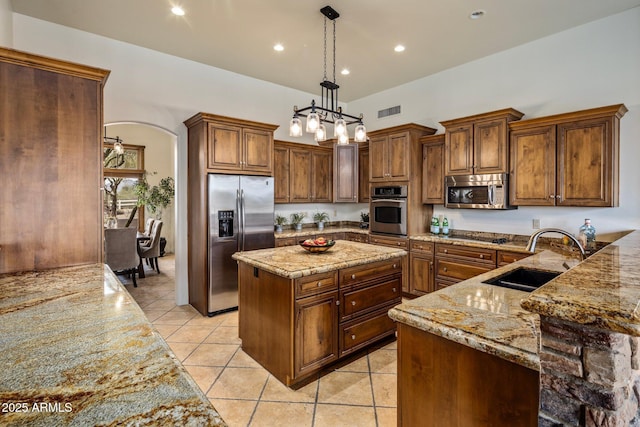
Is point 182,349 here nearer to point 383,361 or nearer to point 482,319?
point 383,361

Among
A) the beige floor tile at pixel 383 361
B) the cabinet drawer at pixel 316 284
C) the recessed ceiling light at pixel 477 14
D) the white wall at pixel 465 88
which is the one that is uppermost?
the recessed ceiling light at pixel 477 14

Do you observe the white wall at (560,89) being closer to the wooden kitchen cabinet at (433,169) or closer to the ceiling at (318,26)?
the ceiling at (318,26)

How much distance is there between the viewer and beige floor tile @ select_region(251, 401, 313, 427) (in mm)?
2146

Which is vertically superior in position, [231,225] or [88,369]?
[231,225]

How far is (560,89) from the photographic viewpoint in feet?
12.4

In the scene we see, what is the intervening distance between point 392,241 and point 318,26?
9.94ft

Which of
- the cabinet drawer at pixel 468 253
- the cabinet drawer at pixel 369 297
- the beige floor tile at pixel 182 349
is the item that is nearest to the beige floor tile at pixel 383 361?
the cabinet drawer at pixel 369 297

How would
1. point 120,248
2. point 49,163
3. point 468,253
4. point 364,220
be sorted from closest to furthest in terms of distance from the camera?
point 49,163, point 468,253, point 120,248, point 364,220

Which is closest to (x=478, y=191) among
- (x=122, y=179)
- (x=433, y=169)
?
(x=433, y=169)

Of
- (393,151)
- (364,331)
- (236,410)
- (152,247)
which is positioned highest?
(393,151)

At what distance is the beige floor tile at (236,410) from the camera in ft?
7.09

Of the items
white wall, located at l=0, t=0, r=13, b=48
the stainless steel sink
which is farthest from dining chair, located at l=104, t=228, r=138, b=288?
the stainless steel sink

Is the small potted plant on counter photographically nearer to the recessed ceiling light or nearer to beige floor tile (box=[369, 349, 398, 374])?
beige floor tile (box=[369, 349, 398, 374])

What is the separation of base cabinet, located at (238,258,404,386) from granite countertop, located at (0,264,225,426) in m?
1.24
